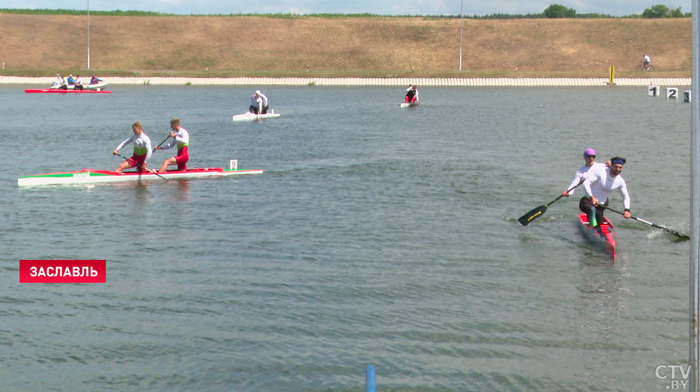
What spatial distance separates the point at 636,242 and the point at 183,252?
942 cm

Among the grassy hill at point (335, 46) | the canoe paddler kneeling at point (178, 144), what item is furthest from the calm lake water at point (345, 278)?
the grassy hill at point (335, 46)

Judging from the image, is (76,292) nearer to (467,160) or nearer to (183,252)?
(183,252)

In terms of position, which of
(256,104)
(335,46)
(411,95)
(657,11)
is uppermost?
(657,11)

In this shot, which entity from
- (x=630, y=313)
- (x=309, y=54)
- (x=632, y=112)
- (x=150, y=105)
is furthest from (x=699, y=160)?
(x=309, y=54)

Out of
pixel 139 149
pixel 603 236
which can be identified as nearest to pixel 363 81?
pixel 139 149

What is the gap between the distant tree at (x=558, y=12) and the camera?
496 ft

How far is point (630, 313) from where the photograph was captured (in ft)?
40.0

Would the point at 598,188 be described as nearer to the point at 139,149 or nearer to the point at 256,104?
the point at 139,149

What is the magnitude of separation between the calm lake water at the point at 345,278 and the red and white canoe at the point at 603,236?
20 cm

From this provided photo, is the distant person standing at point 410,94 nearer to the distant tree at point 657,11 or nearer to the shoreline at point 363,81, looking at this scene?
the shoreline at point 363,81

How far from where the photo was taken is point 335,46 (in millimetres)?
107625
